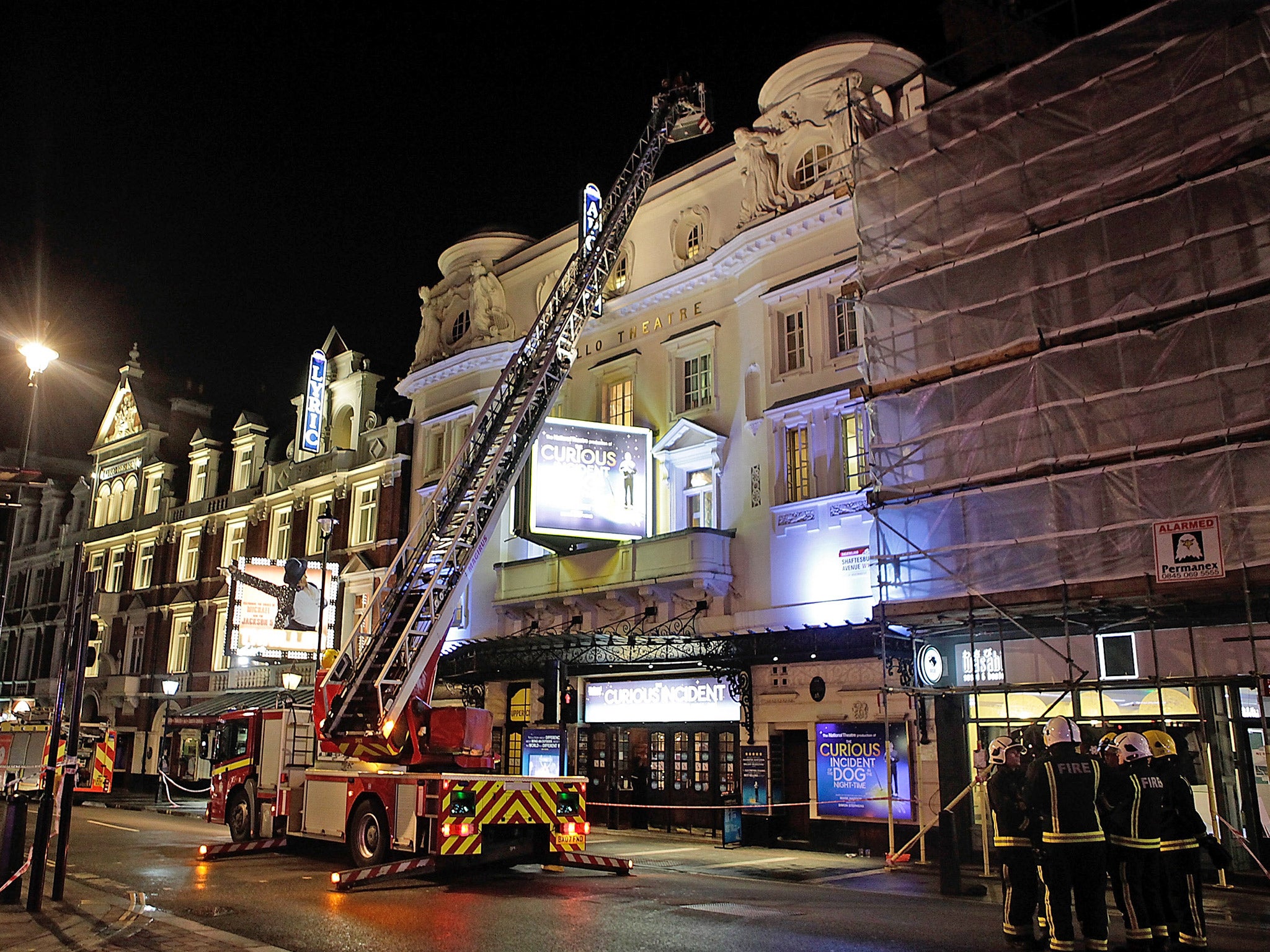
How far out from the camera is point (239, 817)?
60.9 ft

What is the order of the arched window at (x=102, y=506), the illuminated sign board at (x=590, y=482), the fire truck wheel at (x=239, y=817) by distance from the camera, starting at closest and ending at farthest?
the fire truck wheel at (x=239, y=817) → the illuminated sign board at (x=590, y=482) → the arched window at (x=102, y=506)

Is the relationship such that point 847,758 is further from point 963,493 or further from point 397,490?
point 397,490

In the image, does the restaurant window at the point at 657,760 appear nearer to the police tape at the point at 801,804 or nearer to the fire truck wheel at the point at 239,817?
the police tape at the point at 801,804

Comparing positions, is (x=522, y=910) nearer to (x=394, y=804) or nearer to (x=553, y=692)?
(x=394, y=804)

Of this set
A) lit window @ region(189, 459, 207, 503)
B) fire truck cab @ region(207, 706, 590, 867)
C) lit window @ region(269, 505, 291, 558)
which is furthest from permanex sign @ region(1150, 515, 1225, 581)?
lit window @ region(189, 459, 207, 503)

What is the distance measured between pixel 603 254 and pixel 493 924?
14542 mm

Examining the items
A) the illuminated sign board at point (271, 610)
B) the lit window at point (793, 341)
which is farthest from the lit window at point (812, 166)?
the illuminated sign board at point (271, 610)

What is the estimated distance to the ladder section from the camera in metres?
16.1

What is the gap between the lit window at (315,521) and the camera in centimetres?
3666

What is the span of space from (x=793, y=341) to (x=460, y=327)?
12.6 m

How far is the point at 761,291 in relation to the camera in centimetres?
2348

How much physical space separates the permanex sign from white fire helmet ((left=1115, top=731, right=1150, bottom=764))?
3.18 m

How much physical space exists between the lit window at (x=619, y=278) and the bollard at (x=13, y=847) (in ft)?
62.6

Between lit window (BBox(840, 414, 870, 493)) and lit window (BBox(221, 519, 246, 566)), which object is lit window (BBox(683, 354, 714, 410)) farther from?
lit window (BBox(221, 519, 246, 566))
